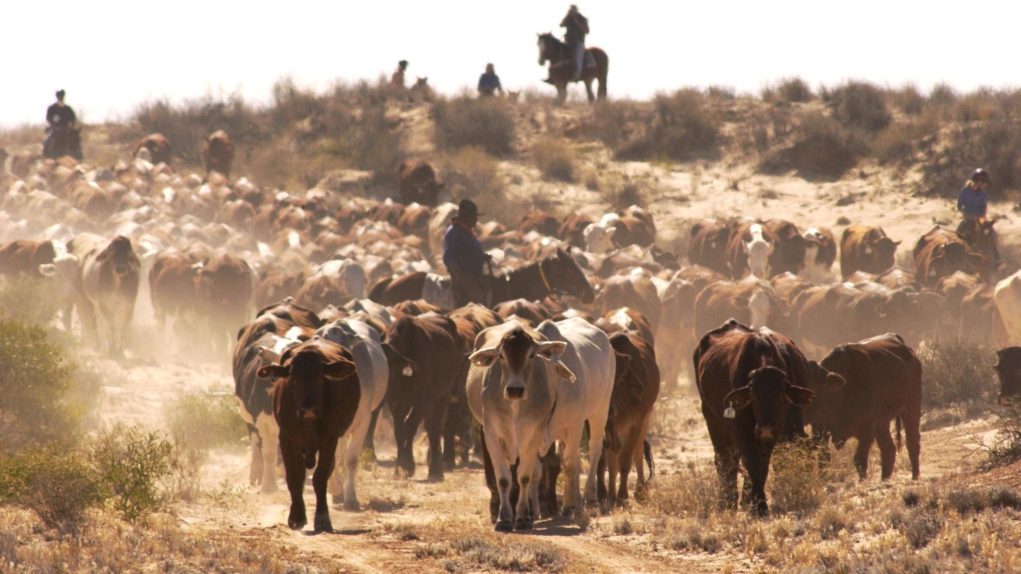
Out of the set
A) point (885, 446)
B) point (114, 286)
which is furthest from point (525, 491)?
point (114, 286)

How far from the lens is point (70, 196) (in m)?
44.5

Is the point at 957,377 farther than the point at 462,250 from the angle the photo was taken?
No

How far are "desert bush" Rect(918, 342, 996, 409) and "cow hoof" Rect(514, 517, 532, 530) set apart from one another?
1001 centimetres

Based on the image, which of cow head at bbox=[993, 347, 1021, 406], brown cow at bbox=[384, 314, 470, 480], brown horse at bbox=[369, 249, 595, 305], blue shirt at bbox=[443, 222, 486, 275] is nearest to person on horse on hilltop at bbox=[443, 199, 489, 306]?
blue shirt at bbox=[443, 222, 486, 275]

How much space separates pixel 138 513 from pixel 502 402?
3.36 metres

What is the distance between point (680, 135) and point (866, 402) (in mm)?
36702

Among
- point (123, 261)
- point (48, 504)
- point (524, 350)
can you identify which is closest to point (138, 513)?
point (48, 504)

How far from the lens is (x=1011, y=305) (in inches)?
914

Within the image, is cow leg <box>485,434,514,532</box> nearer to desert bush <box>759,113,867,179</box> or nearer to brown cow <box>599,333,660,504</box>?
brown cow <box>599,333,660,504</box>

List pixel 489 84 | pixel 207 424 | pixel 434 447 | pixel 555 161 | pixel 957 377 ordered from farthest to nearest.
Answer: pixel 489 84 < pixel 555 161 < pixel 957 377 < pixel 207 424 < pixel 434 447

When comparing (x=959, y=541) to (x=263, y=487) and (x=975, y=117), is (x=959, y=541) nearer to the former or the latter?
(x=263, y=487)

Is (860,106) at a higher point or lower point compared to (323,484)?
higher

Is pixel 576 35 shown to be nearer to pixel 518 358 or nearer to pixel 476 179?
pixel 476 179

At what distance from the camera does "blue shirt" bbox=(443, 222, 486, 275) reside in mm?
23203
